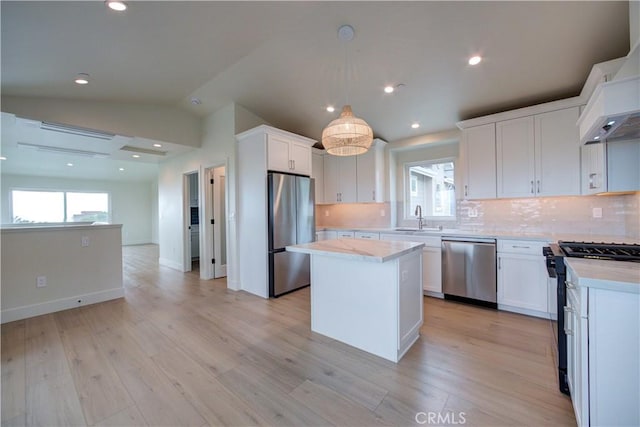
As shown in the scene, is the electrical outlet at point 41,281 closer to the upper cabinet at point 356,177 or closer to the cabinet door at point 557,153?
the upper cabinet at point 356,177

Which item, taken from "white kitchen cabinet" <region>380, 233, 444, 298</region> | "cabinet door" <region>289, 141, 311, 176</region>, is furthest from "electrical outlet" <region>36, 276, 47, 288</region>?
"white kitchen cabinet" <region>380, 233, 444, 298</region>

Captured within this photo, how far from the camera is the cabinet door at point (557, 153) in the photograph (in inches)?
114

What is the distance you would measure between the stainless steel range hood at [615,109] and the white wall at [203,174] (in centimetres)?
400

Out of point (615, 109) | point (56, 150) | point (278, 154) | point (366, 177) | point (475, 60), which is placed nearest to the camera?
point (615, 109)

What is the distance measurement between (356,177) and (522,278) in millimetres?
2832

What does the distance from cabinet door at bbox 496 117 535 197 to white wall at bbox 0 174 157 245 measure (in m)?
10.9

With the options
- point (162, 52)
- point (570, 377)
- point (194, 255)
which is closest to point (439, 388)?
point (570, 377)

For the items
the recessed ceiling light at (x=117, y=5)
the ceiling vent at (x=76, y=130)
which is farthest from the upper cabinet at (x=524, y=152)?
the ceiling vent at (x=76, y=130)

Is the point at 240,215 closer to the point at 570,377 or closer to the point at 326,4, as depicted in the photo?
the point at 326,4

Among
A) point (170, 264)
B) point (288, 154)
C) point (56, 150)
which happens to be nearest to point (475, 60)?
point (288, 154)

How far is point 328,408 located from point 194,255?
6.04m

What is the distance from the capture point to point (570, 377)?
1.62 meters

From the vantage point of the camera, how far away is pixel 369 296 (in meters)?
2.22

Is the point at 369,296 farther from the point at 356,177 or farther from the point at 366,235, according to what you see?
the point at 356,177
